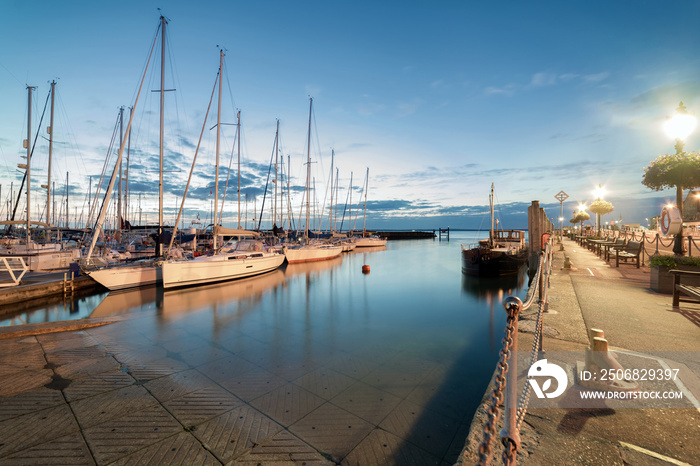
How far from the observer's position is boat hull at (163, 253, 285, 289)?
18.7 m

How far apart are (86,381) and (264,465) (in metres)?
4.41

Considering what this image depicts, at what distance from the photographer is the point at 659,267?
362 inches

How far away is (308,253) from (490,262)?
67.9 ft

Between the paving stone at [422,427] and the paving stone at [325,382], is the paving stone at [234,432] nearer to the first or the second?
the paving stone at [325,382]

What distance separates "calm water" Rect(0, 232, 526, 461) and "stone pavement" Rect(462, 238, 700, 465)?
1767 mm

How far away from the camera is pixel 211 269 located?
67.2 ft

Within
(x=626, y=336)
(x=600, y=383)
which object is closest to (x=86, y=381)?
(x=600, y=383)

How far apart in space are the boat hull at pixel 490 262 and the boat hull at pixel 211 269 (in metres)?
17.8

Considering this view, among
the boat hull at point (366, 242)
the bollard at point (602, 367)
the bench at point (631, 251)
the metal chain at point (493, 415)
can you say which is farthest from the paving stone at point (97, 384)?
the boat hull at point (366, 242)

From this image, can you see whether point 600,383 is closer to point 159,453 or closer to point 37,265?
point 159,453

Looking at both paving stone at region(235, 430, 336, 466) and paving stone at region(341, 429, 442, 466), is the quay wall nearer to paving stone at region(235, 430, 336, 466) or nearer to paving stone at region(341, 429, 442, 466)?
paving stone at region(235, 430, 336, 466)

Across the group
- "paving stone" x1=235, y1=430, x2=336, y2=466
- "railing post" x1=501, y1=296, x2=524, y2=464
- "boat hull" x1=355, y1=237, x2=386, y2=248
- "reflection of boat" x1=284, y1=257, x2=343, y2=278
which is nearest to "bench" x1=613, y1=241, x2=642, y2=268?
"railing post" x1=501, y1=296, x2=524, y2=464

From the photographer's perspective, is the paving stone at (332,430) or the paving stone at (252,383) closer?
the paving stone at (332,430)

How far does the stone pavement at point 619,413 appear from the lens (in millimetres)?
2842
